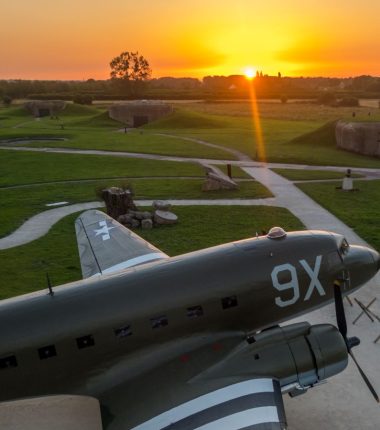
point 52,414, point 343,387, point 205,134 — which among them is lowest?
point 52,414

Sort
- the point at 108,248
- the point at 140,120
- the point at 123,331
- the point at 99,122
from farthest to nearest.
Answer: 1. the point at 140,120
2. the point at 99,122
3. the point at 108,248
4. the point at 123,331

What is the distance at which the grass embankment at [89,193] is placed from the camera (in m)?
38.2

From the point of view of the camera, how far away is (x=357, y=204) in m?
37.3

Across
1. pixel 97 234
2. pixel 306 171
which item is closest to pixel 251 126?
pixel 306 171

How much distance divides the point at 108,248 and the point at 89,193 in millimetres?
23269

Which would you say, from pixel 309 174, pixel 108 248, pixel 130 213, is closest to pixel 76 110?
pixel 309 174

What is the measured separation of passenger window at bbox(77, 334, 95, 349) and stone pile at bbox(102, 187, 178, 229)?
19.3 meters

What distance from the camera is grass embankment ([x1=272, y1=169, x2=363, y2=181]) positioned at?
4799cm

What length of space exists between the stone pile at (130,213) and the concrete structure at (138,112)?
83189 mm

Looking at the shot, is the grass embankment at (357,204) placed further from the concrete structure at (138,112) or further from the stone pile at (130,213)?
the concrete structure at (138,112)

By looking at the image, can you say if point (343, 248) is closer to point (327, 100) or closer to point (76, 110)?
point (76, 110)

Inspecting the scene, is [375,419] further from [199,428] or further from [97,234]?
[97,234]

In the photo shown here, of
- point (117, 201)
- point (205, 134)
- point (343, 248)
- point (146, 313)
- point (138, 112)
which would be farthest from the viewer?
point (138, 112)

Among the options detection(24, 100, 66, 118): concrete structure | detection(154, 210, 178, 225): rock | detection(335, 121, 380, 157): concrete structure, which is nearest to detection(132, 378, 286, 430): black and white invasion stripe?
Result: detection(154, 210, 178, 225): rock
